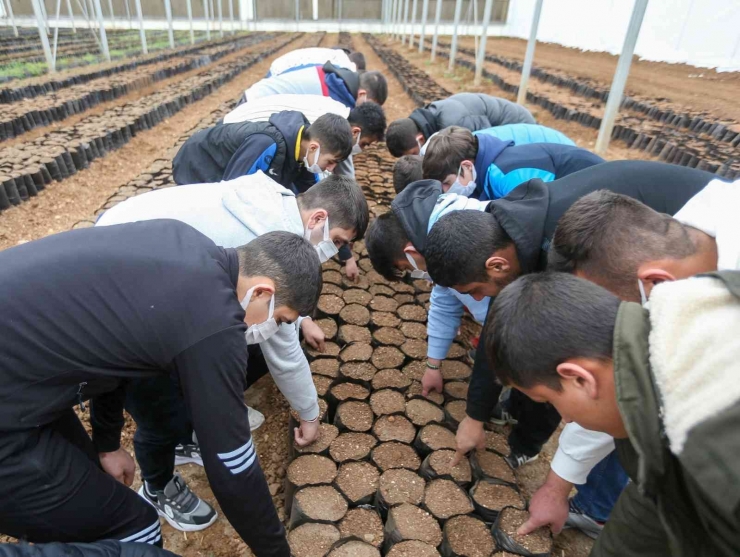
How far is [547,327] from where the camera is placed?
103 centimetres

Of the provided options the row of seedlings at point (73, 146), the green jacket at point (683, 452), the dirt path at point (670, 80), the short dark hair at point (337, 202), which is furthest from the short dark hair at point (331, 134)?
the dirt path at point (670, 80)

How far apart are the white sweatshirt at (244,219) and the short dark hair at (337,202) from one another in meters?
0.19

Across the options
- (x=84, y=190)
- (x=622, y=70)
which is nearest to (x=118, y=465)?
(x=84, y=190)

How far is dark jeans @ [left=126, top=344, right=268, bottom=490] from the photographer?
5.51 ft

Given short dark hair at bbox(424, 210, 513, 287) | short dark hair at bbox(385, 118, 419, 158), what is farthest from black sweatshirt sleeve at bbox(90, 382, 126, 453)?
short dark hair at bbox(385, 118, 419, 158)

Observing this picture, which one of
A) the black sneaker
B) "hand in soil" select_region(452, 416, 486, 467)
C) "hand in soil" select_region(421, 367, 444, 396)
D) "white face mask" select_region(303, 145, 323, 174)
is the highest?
"white face mask" select_region(303, 145, 323, 174)

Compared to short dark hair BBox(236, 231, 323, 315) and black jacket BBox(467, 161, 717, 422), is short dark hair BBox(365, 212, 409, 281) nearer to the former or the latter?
black jacket BBox(467, 161, 717, 422)

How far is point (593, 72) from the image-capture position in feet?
39.0

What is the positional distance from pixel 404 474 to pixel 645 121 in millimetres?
7310

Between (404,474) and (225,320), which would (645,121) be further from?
(225,320)

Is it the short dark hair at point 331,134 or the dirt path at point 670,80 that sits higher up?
the short dark hair at point 331,134

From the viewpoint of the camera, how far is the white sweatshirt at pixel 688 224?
4.34 ft

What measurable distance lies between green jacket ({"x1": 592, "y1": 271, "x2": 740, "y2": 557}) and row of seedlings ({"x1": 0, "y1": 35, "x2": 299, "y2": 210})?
543 cm

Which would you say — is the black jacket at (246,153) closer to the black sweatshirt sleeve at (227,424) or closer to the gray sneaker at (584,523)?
the black sweatshirt sleeve at (227,424)
